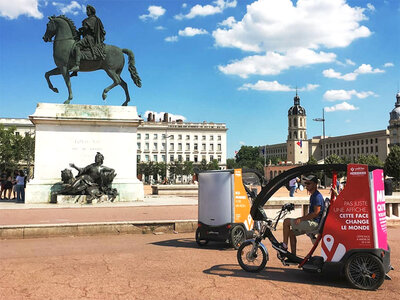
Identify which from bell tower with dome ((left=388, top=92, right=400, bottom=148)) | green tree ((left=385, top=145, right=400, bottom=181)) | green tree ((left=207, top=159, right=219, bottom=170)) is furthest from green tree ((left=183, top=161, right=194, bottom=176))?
bell tower with dome ((left=388, top=92, right=400, bottom=148))

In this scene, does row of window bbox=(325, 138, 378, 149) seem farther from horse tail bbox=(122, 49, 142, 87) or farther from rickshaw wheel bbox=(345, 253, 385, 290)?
rickshaw wheel bbox=(345, 253, 385, 290)

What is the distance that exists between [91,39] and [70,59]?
61.0 inches

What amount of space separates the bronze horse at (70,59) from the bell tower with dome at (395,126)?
142317mm

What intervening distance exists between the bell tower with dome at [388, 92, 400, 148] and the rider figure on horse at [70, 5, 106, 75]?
472 feet

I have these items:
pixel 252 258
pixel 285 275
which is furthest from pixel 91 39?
pixel 285 275

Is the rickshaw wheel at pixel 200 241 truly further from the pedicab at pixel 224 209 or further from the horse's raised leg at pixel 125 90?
the horse's raised leg at pixel 125 90

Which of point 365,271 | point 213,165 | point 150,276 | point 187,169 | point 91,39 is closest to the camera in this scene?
point 365,271

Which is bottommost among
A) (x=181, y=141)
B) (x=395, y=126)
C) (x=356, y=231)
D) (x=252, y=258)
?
(x=252, y=258)

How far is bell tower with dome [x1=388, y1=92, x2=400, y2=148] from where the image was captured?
5851 inches

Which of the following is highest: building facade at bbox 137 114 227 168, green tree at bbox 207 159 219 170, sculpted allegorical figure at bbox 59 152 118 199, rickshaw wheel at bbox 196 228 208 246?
building facade at bbox 137 114 227 168

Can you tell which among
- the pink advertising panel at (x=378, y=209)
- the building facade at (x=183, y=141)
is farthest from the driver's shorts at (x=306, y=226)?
the building facade at (x=183, y=141)

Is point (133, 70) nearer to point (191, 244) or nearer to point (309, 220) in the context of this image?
point (191, 244)

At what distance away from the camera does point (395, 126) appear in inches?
5940

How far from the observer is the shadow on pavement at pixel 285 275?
608 cm
